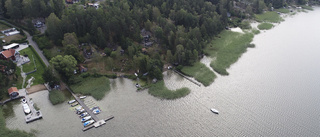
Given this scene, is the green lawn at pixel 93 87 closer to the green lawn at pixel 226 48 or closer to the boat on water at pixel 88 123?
the boat on water at pixel 88 123

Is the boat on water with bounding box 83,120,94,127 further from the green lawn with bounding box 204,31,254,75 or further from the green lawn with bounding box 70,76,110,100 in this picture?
the green lawn with bounding box 204,31,254,75

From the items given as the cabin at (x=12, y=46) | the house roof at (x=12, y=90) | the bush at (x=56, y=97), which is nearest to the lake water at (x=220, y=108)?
the bush at (x=56, y=97)

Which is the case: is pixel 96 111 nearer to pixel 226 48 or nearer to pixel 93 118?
pixel 93 118

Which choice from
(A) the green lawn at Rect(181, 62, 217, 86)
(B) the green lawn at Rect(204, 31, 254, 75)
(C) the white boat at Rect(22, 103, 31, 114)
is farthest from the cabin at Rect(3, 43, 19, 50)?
(B) the green lawn at Rect(204, 31, 254, 75)

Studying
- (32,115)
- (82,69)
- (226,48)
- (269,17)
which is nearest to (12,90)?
(32,115)

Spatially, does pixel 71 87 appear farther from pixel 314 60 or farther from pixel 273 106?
pixel 314 60

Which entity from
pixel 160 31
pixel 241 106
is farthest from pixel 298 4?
pixel 241 106

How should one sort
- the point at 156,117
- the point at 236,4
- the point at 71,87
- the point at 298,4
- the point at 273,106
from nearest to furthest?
the point at 156,117 < the point at 273,106 < the point at 71,87 < the point at 236,4 < the point at 298,4
